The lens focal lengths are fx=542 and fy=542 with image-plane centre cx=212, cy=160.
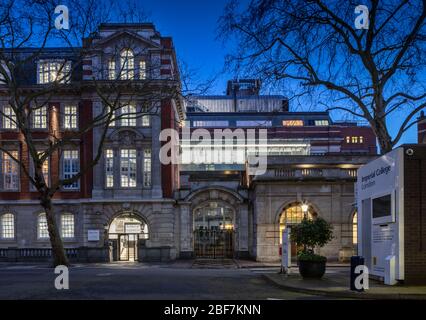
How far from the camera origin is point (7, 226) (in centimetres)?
4234

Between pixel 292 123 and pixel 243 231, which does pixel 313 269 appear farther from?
pixel 292 123

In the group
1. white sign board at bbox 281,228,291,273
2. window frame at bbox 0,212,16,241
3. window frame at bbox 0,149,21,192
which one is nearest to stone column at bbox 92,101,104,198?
window frame at bbox 0,149,21,192

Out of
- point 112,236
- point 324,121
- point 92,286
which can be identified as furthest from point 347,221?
point 324,121

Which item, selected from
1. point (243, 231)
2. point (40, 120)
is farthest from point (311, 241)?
point (40, 120)

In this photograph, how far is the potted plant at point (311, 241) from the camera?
1873 cm

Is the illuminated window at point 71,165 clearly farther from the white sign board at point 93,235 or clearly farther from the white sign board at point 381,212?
the white sign board at point 381,212

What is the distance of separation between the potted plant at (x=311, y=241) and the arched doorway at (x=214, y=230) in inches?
883

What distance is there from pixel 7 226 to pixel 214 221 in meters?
16.2

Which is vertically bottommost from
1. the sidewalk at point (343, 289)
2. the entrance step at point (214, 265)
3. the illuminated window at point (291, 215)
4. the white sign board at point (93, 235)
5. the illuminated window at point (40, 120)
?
the entrance step at point (214, 265)

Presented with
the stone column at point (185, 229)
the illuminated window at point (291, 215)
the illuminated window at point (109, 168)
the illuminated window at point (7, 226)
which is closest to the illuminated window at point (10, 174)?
the illuminated window at point (7, 226)

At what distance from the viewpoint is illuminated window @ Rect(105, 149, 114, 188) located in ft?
136

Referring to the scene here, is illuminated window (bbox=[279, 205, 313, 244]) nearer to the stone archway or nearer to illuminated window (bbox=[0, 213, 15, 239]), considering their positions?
the stone archway
